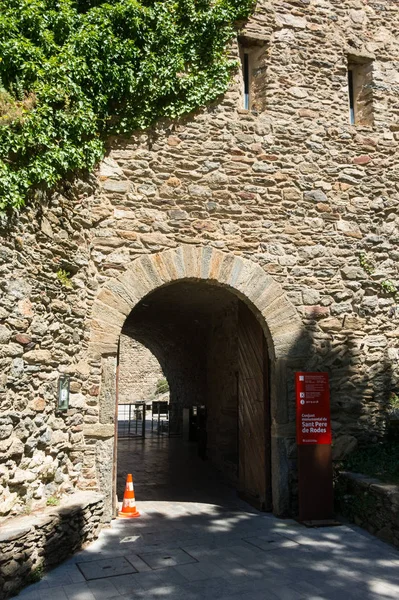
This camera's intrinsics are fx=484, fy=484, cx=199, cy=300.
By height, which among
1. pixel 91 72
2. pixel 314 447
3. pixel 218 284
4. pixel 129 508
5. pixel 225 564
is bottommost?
pixel 225 564

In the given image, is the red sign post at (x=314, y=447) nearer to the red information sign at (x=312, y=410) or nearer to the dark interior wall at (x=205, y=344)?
the red information sign at (x=312, y=410)

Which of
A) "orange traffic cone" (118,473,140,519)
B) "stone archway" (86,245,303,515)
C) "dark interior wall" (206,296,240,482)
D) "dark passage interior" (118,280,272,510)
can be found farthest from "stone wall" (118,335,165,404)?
"stone archway" (86,245,303,515)

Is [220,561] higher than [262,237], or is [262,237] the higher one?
[262,237]

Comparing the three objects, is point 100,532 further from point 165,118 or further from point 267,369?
point 165,118

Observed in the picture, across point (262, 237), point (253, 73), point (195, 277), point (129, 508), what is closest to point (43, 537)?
point (129, 508)

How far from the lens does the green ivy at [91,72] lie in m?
4.65

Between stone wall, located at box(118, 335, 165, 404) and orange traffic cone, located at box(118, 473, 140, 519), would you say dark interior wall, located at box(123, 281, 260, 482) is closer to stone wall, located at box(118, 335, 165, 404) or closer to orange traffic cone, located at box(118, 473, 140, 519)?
orange traffic cone, located at box(118, 473, 140, 519)

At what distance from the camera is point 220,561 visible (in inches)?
168

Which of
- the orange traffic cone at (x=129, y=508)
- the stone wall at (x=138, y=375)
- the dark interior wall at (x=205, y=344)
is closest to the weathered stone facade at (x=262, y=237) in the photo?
the orange traffic cone at (x=129, y=508)

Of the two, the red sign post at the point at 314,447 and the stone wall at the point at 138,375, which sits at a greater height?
the stone wall at the point at 138,375

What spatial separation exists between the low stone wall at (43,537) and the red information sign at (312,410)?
2.41 metres

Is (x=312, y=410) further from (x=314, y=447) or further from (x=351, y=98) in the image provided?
(x=351, y=98)

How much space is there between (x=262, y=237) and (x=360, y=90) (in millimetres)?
3013

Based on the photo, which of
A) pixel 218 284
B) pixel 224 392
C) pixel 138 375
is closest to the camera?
pixel 218 284
